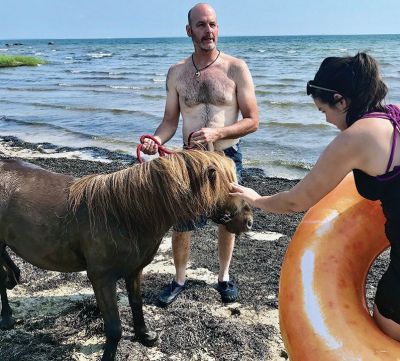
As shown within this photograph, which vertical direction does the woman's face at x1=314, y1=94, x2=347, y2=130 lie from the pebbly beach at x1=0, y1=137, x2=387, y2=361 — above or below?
above

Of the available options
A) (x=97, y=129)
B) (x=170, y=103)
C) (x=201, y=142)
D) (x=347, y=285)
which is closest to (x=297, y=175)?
(x=170, y=103)

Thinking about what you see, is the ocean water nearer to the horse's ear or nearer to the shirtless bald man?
the shirtless bald man

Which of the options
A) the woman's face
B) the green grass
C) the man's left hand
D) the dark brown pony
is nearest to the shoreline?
the dark brown pony

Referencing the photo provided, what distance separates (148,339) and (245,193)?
5.12 feet

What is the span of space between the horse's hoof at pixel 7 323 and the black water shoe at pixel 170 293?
4.25ft

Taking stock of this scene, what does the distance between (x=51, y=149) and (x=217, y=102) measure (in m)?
7.97

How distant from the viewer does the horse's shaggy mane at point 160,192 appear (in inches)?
127

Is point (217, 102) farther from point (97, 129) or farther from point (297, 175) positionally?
point (97, 129)

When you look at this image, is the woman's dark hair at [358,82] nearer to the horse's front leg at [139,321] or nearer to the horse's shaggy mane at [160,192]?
the horse's shaggy mane at [160,192]

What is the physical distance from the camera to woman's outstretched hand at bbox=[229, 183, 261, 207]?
3.19 m

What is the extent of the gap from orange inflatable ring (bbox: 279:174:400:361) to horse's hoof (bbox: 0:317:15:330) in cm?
242

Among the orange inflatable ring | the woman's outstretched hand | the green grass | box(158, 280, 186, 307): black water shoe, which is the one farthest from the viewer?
the green grass

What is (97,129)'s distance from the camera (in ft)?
46.7

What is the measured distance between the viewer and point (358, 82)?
8.00 feet
